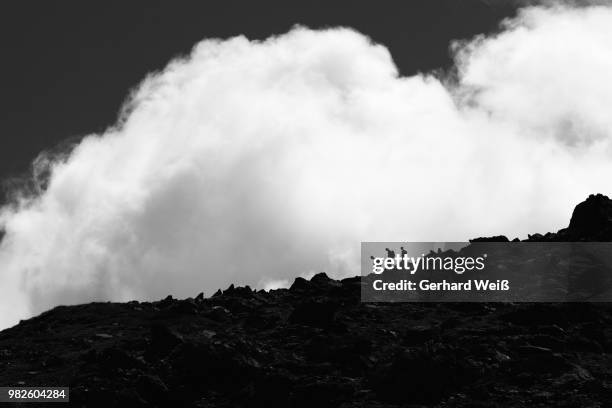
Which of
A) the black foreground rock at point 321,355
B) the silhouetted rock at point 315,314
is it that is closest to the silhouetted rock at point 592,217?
the black foreground rock at point 321,355

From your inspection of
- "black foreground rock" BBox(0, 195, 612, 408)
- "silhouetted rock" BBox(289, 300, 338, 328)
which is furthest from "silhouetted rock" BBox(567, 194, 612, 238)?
"silhouetted rock" BBox(289, 300, 338, 328)

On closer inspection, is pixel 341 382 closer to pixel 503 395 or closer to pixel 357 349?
pixel 357 349

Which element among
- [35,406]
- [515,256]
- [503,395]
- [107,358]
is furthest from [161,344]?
[515,256]

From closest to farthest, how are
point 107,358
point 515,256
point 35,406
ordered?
point 35,406, point 107,358, point 515,256

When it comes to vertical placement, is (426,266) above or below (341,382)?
above

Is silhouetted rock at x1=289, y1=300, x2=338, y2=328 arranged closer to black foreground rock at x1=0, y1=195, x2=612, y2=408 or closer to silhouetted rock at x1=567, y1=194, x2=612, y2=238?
black foreground rock at x1=0, y1=195, x2=612, y2=408

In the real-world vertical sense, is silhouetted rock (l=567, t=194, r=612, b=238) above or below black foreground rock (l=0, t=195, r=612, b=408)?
above

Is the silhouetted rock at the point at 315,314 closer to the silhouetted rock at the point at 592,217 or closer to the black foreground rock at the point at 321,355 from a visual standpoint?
the black foreground rock at the point at 321,355

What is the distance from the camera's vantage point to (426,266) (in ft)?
183

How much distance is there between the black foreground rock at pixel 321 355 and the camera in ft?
99.1

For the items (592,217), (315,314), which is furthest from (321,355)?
(592,217)

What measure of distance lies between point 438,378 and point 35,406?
17.4 meters

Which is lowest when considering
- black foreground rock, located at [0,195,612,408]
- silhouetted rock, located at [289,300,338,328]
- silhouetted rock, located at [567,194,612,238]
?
black foreground rock, located at [0,195,612,408]

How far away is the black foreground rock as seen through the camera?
30.2 metres
